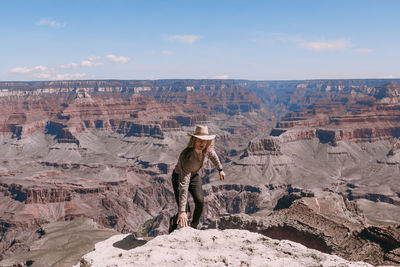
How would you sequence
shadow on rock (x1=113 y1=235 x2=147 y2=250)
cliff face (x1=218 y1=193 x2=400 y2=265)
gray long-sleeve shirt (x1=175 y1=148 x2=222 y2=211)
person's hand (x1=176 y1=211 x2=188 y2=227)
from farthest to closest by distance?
cliff face (x1=218 y1=193 x2=400 y2=265), shadow on rock (x1=113 y1=235 x2=147 y2=250), gray long-sleeve shirt (x1=175 y1=148 x2=222 y2=211), person's hand (x1=176 y1=211 x2=188 y2=227)

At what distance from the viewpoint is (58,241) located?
250 feet

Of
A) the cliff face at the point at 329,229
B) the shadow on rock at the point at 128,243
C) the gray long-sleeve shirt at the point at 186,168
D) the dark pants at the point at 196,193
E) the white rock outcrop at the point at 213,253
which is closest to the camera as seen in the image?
the white rock outcrop at the point at 213,253

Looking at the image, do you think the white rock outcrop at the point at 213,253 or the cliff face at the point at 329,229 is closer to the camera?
the white rock outcrop at the point at 213,253

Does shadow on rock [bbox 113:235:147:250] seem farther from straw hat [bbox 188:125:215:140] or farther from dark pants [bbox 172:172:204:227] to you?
straw hat [bbox 188:125:215:140]

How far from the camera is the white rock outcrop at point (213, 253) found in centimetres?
1102

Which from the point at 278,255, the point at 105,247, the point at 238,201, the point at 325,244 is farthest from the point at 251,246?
the point at 238,201

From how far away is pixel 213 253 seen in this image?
37.9 feet

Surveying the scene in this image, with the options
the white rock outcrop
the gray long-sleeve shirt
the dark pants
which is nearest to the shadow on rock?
the white rock outcrop

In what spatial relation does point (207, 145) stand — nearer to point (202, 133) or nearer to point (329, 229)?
point (202, 133)

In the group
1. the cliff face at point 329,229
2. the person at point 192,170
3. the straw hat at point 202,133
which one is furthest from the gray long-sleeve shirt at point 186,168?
the cliff face at point 329,229

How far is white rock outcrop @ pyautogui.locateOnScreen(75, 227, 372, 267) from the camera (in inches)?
434

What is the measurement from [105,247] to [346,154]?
202m

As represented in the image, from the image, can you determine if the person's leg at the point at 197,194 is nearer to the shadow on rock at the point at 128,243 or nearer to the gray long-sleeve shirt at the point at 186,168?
the gray long-sleeve shirt at the point at 186,168

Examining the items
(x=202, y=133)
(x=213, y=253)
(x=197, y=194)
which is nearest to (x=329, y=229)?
(x=197, y=194)
